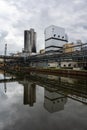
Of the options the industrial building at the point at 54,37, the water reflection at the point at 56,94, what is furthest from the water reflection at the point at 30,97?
the industrial building at the point at 54,37

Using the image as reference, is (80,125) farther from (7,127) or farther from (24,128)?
(7,127)

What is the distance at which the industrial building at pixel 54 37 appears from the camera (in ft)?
306

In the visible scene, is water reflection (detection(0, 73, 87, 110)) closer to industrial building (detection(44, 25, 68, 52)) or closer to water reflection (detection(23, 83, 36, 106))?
water reflection (detection(23, 83, 36, 106))

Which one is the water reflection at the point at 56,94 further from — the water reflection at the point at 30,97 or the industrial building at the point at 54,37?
the industrial building at the point at 54,37

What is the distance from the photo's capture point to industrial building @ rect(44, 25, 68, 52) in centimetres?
9312

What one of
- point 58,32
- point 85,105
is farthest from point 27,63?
point 85,105

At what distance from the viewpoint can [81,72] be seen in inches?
1110

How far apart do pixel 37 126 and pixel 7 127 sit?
1027mm

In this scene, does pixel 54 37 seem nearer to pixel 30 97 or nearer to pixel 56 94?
pixel 56 94

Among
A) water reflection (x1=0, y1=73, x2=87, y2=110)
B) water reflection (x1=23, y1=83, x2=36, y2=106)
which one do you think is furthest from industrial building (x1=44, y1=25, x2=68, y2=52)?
water reflection (x1=23, y1=83, x2=36, y2=106)

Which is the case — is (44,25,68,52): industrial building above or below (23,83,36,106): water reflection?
above

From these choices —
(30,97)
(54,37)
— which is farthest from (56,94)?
(54,37)

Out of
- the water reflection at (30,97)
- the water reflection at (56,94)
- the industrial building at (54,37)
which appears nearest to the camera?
the water reflection at (56,94)

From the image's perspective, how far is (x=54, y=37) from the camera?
93.6 meters
